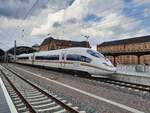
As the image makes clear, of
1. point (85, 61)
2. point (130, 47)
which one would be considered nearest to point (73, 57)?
point (85, 61)

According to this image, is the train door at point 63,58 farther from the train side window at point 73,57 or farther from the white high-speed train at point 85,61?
the train side window at point 73,57

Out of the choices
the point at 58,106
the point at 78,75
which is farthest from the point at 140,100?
the point at 78,75

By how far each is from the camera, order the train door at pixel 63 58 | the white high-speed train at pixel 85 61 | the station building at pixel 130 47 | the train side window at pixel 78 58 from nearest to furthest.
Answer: the white high-speed train at pixel 85 61 → the train side window at pixel 78 58 → the train door at pixel 63 58 → the station building at pixel 130 47

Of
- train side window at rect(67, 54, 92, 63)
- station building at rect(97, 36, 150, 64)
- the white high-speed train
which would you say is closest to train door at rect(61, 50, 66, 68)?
the white high-speed train

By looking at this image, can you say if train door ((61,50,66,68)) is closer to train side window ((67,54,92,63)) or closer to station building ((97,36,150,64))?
train side window ((67,54,92,63))

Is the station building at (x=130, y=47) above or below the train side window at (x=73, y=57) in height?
above

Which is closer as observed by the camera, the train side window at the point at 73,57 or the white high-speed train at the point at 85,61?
the white high-speed train at the point at 85,61

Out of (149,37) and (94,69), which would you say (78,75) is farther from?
(149,37)

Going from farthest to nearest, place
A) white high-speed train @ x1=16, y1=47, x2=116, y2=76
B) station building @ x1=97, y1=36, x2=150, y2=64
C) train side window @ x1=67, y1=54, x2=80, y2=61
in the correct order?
station building @ x1=97, y1=36, x2=150, y2=64 < train side window @ x1=67, y1=54, x2=80, y2=61 < white high-speed train @ x1=16, y1=47, x2=116, y2=76

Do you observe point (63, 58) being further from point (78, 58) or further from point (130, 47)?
point (130, 47)

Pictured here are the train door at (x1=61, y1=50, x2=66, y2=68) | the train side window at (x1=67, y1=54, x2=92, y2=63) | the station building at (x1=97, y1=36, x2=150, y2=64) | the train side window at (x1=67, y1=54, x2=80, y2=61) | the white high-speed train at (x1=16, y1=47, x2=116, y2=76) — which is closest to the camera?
the white high-speed train at (x1=16, y1=47, x2=116, y2=76)

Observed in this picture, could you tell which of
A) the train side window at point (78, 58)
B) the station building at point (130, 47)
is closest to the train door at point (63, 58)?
Answer: the train side window at point (78, 58)

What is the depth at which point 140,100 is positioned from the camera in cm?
1030

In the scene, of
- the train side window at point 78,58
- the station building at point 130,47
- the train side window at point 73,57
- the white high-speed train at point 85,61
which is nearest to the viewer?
the white high-speed train at point 85,61
